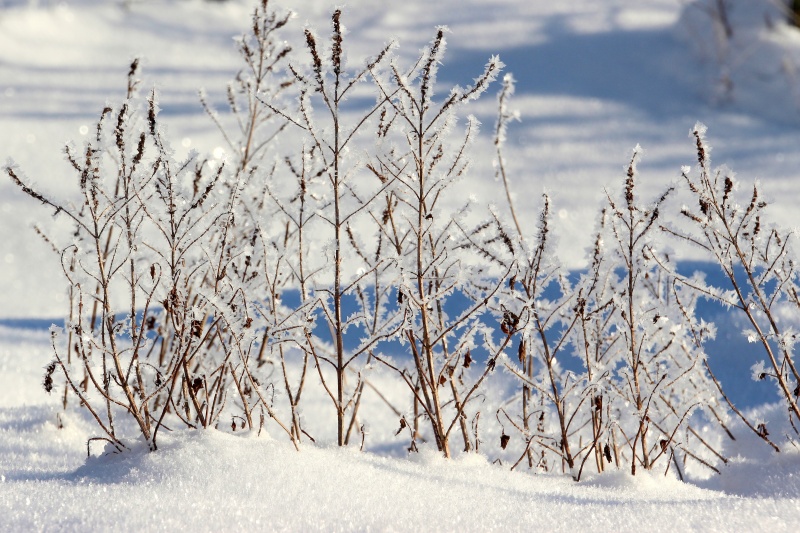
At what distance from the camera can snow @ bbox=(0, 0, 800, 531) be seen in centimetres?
136

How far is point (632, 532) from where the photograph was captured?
128cm

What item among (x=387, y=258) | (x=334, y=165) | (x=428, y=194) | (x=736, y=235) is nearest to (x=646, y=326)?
(x=736, y=235)

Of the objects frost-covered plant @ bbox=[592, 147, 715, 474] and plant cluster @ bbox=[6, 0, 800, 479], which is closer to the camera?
plant cluster @ bbox=[6, 0, 800, 479]

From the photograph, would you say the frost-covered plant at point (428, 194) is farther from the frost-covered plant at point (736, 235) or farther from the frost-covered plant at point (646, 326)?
the frost-covered plant at point (736, 235)

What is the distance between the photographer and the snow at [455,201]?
1355mm

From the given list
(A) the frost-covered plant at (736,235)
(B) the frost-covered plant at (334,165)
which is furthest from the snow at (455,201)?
(A) the frost-covered plant at (736,235)

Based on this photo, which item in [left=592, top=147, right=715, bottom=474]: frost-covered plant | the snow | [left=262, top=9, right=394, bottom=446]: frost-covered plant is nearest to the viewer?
the snow

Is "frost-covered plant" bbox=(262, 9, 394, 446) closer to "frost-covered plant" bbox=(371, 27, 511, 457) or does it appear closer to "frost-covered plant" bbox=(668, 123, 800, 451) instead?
"frost-covered plant" bbox=(371, 27, 511, 457)

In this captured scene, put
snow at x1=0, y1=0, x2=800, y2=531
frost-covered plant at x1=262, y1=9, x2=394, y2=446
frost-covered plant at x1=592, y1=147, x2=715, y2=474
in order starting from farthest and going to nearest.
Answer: frost-covered plant at x1=592, y1=147, x2=715, y2=474 → frost-covered plant at x1=262, y1=9, x2=394, y2=446 → snow at x1=0, y1=0, x2=800, y2=531

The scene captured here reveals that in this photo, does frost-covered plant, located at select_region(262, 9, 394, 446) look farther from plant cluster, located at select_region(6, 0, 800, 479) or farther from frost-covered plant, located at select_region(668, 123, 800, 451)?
frost-covered plant, located at select_region(668, 123, 800, 451)

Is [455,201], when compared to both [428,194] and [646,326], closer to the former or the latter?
[646,326]

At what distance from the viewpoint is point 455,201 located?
473cm

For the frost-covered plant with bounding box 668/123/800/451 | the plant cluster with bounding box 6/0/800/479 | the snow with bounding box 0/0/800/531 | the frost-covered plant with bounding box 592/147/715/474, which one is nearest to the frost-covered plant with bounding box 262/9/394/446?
the plant cluster with bounding box 6/0/800/479

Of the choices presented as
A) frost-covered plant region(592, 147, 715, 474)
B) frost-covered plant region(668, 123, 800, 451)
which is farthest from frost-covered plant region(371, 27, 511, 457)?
frost-covered plant region(668, 123, 800, 451)
